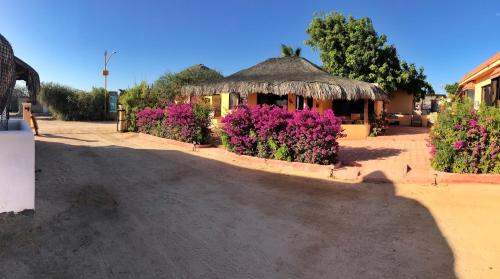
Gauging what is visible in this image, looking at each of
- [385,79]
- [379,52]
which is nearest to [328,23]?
[379,52]

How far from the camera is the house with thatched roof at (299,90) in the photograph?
537 inches

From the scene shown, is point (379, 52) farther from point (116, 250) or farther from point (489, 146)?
point (116, 250)

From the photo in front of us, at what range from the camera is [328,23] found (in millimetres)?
21000

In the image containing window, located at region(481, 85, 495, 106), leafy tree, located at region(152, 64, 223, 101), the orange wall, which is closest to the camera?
window, located at region(481, 85, 495, 106)

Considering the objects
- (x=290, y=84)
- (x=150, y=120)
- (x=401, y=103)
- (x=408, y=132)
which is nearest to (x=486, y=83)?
(x=408, y=132)

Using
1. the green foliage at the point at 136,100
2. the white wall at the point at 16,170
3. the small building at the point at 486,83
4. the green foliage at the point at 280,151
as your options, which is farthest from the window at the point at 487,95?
the white wall at the point at 16,170

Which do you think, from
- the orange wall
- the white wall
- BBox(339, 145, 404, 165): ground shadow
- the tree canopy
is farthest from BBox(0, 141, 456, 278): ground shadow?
the tree canopy

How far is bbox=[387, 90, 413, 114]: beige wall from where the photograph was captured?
23.9 m

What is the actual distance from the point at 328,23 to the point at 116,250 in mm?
20242

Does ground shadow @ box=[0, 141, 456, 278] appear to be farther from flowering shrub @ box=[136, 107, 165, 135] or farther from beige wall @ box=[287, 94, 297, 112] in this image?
beige wall @ box=[287, 94, 297, 112]

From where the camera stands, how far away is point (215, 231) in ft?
13.8

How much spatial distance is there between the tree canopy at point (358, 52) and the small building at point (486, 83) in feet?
14.6

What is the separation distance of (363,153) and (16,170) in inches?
337

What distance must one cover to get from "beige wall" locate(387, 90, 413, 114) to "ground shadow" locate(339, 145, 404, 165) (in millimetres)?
14601
